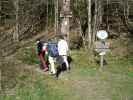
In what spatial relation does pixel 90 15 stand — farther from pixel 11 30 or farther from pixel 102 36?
pixel 11 30

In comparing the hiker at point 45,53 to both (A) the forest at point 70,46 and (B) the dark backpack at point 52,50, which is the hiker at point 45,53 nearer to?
(B) the dark backpack at point 52,50

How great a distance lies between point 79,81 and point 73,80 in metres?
0.30

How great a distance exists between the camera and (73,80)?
1888cm

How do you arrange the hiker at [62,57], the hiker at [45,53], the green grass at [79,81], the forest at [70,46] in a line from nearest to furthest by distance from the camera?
the green grass at [79,81], the forest at [70,46], the hiker at [45,53], the hiker at [62,57]

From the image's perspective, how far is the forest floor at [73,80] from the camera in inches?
648

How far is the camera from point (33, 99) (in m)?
15.9

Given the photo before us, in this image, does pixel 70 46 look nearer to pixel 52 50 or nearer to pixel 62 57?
pixel 62 57

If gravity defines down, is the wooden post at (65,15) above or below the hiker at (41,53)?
above

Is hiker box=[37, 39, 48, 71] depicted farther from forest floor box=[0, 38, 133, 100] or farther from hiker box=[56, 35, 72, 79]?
hiker box=[56, 35, 72, 79]

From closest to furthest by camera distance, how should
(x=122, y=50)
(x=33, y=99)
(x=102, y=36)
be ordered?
(x=33, y=99), (x=102, y=36), (x=122, y=50)

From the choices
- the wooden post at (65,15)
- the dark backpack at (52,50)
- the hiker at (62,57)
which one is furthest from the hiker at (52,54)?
the wooden post at (65,15)

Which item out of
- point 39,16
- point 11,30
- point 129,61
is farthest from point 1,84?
point 39,16

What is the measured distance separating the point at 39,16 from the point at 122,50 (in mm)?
7985

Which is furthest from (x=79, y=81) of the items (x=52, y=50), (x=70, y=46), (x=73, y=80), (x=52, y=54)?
(x=70, y=46)
